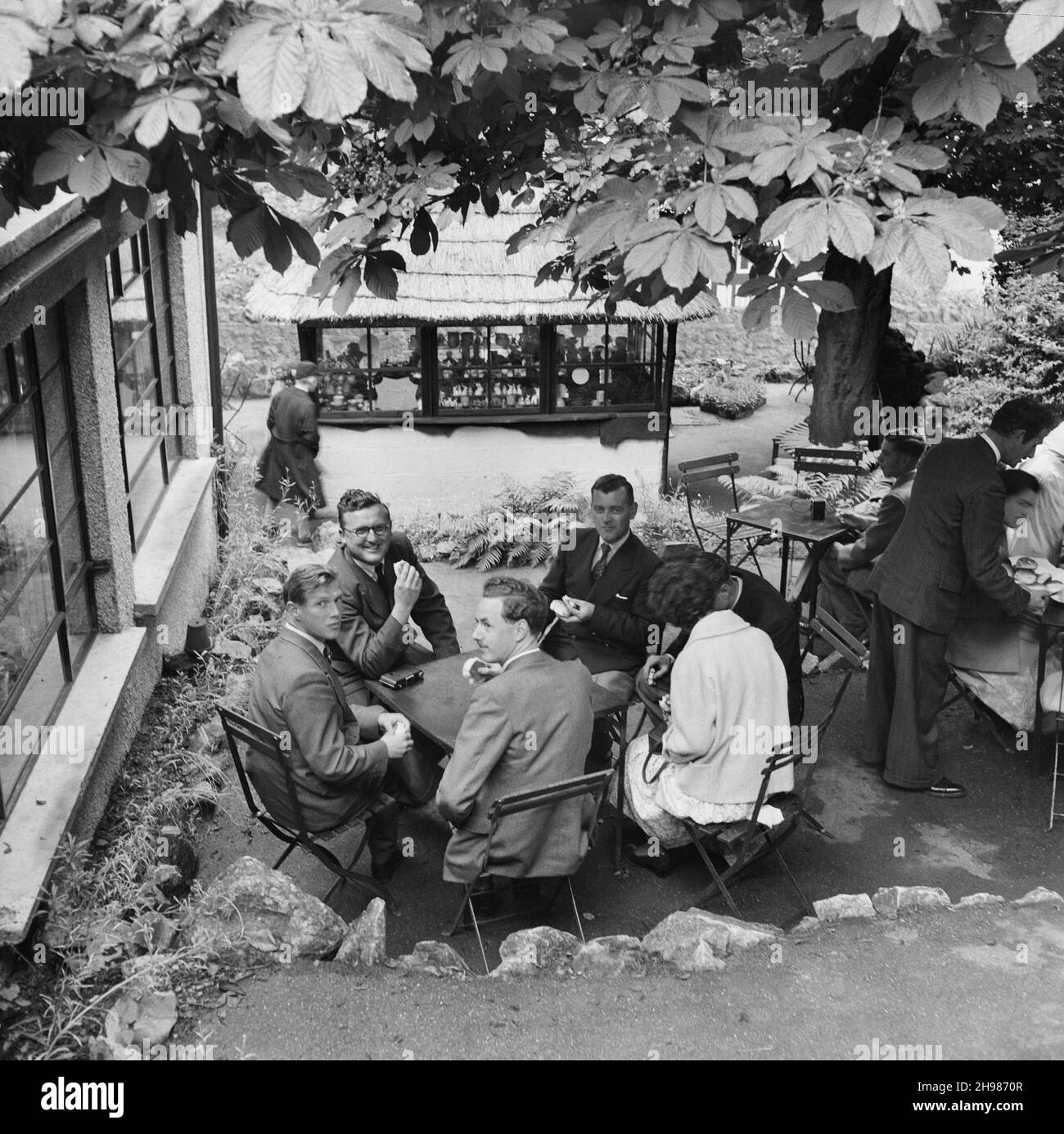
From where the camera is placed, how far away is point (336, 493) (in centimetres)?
1265

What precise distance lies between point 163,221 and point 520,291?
3657mm

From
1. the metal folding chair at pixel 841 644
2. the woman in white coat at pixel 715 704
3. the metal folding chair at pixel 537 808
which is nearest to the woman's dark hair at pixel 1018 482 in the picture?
the metal folding chair at pixel 841 644

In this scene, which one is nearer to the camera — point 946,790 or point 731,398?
point 946,790

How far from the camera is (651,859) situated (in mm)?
5848

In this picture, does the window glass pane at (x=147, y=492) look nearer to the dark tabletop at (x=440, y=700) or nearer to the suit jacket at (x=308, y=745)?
the dark tabletop at (x=440, y=700)

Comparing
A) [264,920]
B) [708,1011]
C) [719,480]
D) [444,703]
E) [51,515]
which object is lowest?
[708,1011]

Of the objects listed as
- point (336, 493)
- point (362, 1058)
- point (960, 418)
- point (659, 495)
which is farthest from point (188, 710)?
point (960, 418)

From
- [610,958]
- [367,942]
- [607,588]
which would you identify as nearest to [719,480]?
[607,588]

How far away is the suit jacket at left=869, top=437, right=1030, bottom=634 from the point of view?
6164 mm

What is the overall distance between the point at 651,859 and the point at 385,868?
1.31m

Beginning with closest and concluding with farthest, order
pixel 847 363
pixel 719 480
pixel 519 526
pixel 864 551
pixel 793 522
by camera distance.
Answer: pixel 864 551
pixel 793 522
pixel 719 480
pixel 519 526
pixel 847 363

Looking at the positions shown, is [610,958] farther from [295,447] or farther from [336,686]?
[295,447]

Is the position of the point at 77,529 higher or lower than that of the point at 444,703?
higher

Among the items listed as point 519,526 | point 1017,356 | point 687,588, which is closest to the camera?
point 687,588
